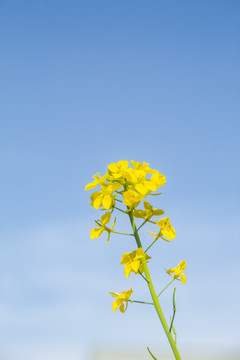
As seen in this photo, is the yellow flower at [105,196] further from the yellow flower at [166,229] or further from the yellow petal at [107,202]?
the yellow flower at [166,229]

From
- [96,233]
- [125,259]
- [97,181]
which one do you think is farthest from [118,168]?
[125,259]

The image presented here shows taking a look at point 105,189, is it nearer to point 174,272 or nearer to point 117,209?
point 117,209

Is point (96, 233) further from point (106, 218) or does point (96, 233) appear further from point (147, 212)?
point (147, 212)

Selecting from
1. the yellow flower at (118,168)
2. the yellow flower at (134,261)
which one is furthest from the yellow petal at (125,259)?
the yellow flower at (118,168)

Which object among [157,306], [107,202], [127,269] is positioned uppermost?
[107,202]

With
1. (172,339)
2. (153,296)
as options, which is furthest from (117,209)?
(172,339)

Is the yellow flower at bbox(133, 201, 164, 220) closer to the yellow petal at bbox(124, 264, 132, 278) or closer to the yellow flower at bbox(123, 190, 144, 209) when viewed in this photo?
the yellow flower at bbox(123, 190, 144, 209)
